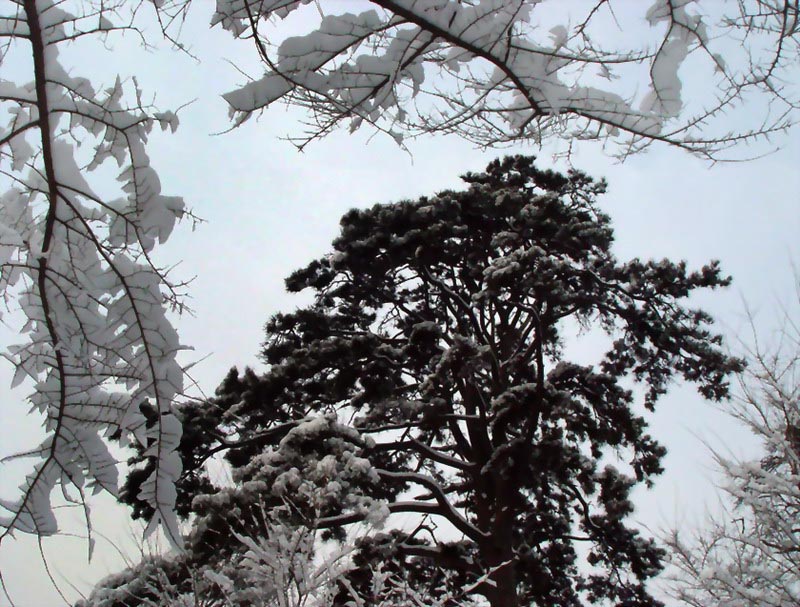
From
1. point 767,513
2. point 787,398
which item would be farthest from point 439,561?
point 787,398

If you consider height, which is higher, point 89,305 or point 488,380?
point 488,380

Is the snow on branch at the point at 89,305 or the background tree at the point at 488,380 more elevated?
the background tree at the point at 488,380

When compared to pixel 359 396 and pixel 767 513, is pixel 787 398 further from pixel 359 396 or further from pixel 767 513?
pixel 359 396

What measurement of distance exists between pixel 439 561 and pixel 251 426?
143 inches

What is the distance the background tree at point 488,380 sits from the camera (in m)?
9.38

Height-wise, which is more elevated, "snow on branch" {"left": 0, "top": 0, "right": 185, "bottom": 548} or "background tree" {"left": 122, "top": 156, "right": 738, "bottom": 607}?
"background tree" {"left": 122, "top": 156, "right": 738, "bottom": 607}

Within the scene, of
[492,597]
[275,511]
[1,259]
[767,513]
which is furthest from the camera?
[492,597]

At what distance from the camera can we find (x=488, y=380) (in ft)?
41.3

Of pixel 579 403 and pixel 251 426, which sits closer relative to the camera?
pixel 251 426

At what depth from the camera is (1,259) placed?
1995 mm

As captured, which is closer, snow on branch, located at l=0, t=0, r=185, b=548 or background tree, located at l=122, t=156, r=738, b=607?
snow on branch, located at l=0, t=0, r=185, b=548

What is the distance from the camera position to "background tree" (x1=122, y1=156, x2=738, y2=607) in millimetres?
9383

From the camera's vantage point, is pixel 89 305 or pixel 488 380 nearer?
pixel 89 305

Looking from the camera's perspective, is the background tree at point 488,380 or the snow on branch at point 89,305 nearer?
the snow on branch at point 89,305
